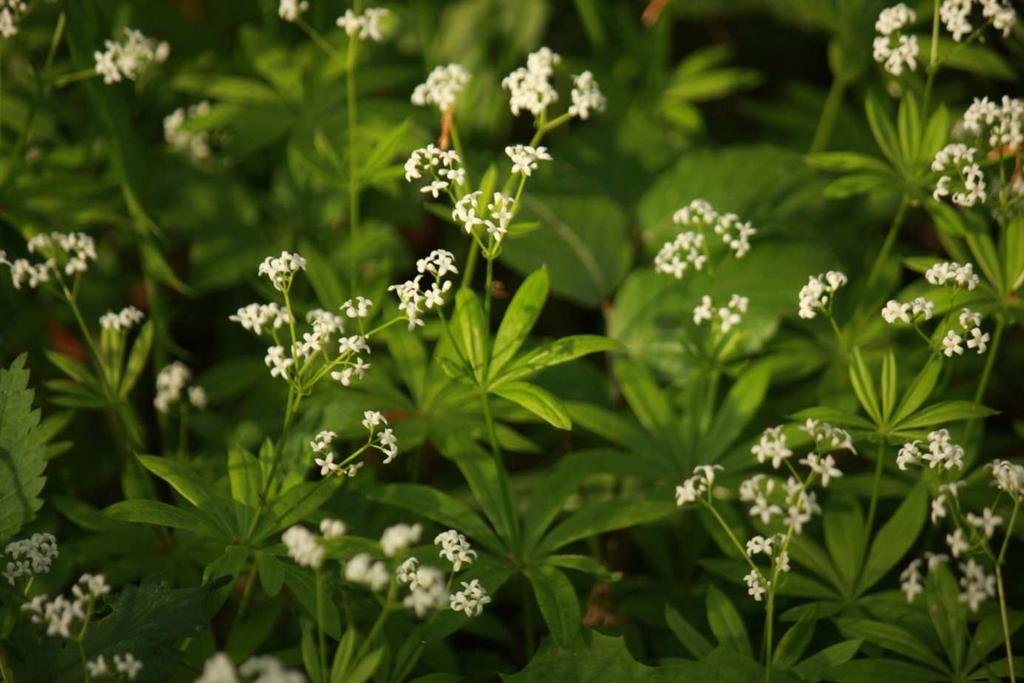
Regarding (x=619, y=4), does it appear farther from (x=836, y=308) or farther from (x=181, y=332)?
(x=181, y=332)

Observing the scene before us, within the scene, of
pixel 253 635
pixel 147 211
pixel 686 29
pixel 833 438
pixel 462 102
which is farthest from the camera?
pixel 686 29

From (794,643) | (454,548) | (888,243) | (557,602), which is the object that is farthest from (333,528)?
(888,243)

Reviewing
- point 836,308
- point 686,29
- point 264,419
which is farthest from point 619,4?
point 264,419

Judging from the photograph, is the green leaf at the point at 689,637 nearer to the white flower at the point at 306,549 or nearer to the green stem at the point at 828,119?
the white flower at the point at 306,549

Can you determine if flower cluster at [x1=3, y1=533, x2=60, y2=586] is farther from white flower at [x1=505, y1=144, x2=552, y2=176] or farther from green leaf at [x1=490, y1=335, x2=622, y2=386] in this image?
white flower at [x1=505, y1=144, x2=552, y2=176]

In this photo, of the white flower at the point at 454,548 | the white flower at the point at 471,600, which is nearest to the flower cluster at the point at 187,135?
the white flower at the point at 454,548

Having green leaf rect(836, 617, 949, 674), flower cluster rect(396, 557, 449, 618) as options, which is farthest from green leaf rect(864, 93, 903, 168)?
flower cluster rect(396, 557, 449, 618)
